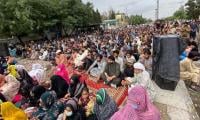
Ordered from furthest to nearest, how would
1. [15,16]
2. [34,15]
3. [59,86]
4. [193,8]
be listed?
[193,8] → [34,15] → [15,16] → [59,86]

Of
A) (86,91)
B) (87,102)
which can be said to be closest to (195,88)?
(86,91)

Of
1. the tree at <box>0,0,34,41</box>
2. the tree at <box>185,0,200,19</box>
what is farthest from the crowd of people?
the tree at <box>185,0,200,19</box>

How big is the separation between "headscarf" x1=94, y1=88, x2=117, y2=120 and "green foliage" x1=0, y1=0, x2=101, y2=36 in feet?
112

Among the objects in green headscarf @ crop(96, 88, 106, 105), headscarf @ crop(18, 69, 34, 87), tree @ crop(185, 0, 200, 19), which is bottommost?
tree @ crop(185, 0, 200, 19)

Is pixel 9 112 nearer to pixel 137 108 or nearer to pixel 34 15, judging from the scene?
pixel 137 108

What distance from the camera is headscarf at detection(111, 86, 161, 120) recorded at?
527 centimetres

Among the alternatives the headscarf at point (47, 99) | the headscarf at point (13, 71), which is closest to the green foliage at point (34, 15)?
the headscarf at point (13, 71)

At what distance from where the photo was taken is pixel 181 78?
1031cm

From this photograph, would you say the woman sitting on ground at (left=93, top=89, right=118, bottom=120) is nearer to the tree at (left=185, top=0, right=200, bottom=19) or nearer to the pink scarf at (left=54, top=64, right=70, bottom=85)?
the pink scarf at (left=54, top=64, right=70, bottom=85)

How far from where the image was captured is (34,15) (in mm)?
42906

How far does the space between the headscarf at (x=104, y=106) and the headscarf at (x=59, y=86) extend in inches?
79.8

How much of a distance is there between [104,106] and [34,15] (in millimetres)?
37684

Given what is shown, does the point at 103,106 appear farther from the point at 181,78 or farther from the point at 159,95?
the point at 181,78

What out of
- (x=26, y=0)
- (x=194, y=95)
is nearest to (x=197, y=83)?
(x=194, y=95)
